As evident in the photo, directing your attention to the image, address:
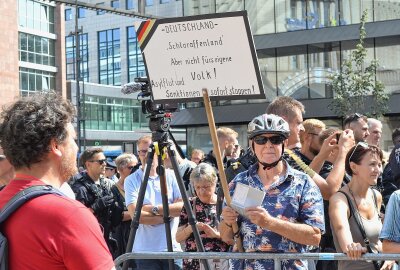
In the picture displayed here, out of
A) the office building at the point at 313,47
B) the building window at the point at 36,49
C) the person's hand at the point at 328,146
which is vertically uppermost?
the building window at the point at 36,49

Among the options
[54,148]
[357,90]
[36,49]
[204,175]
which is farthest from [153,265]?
[36,49]

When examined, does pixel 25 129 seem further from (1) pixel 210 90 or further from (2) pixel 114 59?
(2) pixel 114 59

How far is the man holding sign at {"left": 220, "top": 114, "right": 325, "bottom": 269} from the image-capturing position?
4.29 metres

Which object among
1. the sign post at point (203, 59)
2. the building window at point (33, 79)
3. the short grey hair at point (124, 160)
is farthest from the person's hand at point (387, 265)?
the building window at point (33, 79)

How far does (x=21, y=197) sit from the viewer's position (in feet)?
8.69

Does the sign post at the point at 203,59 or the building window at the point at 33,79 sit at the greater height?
the building window at the point at 33,79

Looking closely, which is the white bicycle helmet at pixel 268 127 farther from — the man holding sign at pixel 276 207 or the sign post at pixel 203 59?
the sign post at pixel 203 59

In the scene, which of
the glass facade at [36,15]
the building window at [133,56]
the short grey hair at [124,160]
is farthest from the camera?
the building window at [133,56]

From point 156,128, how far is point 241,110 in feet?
92.4

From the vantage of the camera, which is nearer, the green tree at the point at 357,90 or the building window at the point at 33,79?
the green tree at the point at 357,90

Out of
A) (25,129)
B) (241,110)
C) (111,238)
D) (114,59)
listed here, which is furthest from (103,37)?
(25,129)

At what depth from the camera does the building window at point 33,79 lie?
191 ft

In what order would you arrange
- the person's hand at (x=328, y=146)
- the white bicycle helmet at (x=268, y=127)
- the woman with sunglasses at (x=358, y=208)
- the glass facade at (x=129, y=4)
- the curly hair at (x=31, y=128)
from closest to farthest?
the curly hair at (x=31, y=128)
the white bicycle helmet at (x=268, y=127)
the woman with sunglasses at (x=358, y=208)
the person's hand at (x=328, y=146)
the glass facade at (x=129, y=4)

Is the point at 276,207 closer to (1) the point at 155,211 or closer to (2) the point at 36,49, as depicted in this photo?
(1) the point at 155,211
